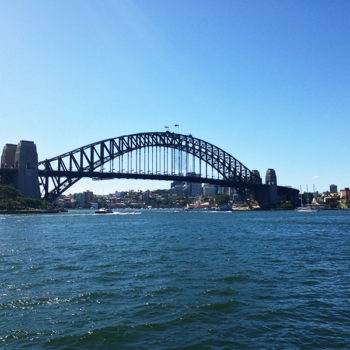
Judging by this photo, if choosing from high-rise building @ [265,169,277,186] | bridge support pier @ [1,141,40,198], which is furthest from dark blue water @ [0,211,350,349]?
high-rise building @ [265,169,277,186]

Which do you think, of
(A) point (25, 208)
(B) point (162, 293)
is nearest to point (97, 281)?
(B) point (162, 293)

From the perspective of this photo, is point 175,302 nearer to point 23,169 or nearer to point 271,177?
point 23,169

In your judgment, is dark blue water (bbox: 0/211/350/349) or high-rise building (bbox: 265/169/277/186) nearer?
dark blue water (bbox: 0/211/350/349)

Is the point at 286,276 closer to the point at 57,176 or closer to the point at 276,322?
the point at 276,322

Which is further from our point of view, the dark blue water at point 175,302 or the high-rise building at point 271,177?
the high-rise building at point 271,177

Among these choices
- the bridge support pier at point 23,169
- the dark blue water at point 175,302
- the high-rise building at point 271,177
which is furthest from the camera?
the high-rise building at point 271,177

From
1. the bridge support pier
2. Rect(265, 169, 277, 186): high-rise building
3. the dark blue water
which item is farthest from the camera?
Rect(265, 169, 277, 186): high-rise building

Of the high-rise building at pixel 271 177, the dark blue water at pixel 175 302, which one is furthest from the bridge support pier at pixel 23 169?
the high-rise building at pixel 271 177

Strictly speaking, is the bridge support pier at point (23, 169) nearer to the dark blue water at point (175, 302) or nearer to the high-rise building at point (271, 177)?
the dark blue water at point (175, 302)

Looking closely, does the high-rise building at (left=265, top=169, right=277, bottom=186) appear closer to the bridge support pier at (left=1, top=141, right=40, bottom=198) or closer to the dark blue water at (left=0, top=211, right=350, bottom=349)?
the bridge support pier at (left=1, top=141, right=40, bottom=198)

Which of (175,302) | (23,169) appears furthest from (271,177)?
(175,302)

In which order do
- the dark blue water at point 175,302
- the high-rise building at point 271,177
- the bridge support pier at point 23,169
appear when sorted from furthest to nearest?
1. the high-rise building at point 271,177
2. the bridge support pier at point 23,169
3. the dark blue water at point 175,302

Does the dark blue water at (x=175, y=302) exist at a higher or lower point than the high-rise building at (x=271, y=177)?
lower

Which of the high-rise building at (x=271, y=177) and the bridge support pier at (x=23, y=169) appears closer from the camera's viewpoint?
the bridge support pier at (x=23, y=169)
